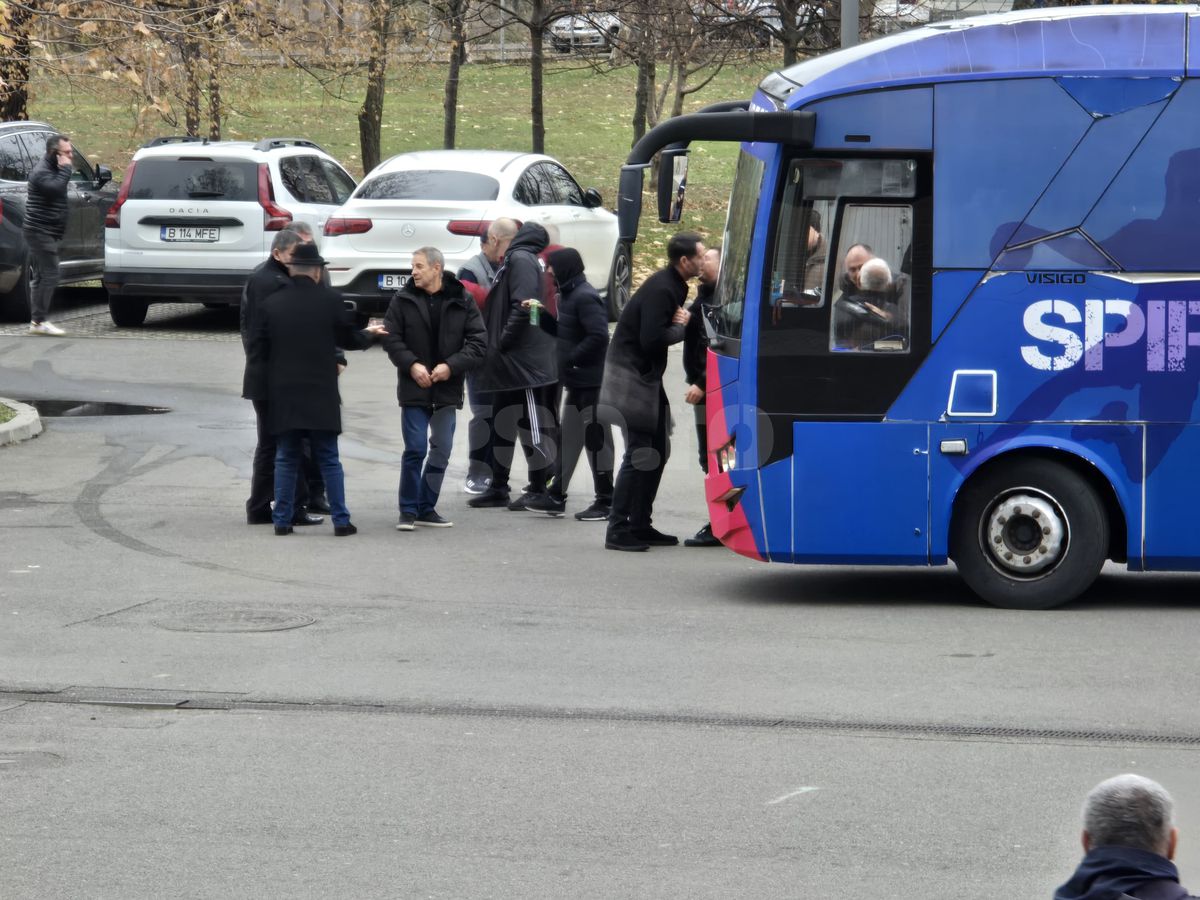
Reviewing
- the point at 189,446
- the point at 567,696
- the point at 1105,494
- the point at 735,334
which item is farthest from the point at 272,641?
the point at 189,446

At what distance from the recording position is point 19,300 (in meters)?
21.2

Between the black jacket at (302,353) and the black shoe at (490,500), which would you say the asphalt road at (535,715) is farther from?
the black jacket at (302,353)

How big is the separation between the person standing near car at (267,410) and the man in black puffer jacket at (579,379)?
149 cm

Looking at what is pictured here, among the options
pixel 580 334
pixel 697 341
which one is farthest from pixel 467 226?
pixel 697 341

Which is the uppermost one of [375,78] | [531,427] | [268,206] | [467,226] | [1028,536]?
[375,78]

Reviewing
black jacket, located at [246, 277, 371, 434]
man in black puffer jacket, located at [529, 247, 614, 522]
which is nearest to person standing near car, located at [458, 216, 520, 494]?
man in black puffer jacket, located at [529, 247, 614, 522]

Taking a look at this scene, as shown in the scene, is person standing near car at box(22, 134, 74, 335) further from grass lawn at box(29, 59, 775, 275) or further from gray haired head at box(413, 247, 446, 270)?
gray haired head at box(413, 247, 446, 270)

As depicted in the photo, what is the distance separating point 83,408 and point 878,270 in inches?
361

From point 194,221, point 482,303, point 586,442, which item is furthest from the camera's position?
point 194,221

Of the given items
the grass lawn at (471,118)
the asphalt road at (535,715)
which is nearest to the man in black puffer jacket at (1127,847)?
the asphalt road at (535,715)

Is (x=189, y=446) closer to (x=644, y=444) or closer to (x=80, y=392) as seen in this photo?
(x=80, y=392)

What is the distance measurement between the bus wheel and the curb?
833cm

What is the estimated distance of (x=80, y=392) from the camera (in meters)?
17.0

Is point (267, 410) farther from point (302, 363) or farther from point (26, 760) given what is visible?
point (26, 760)
